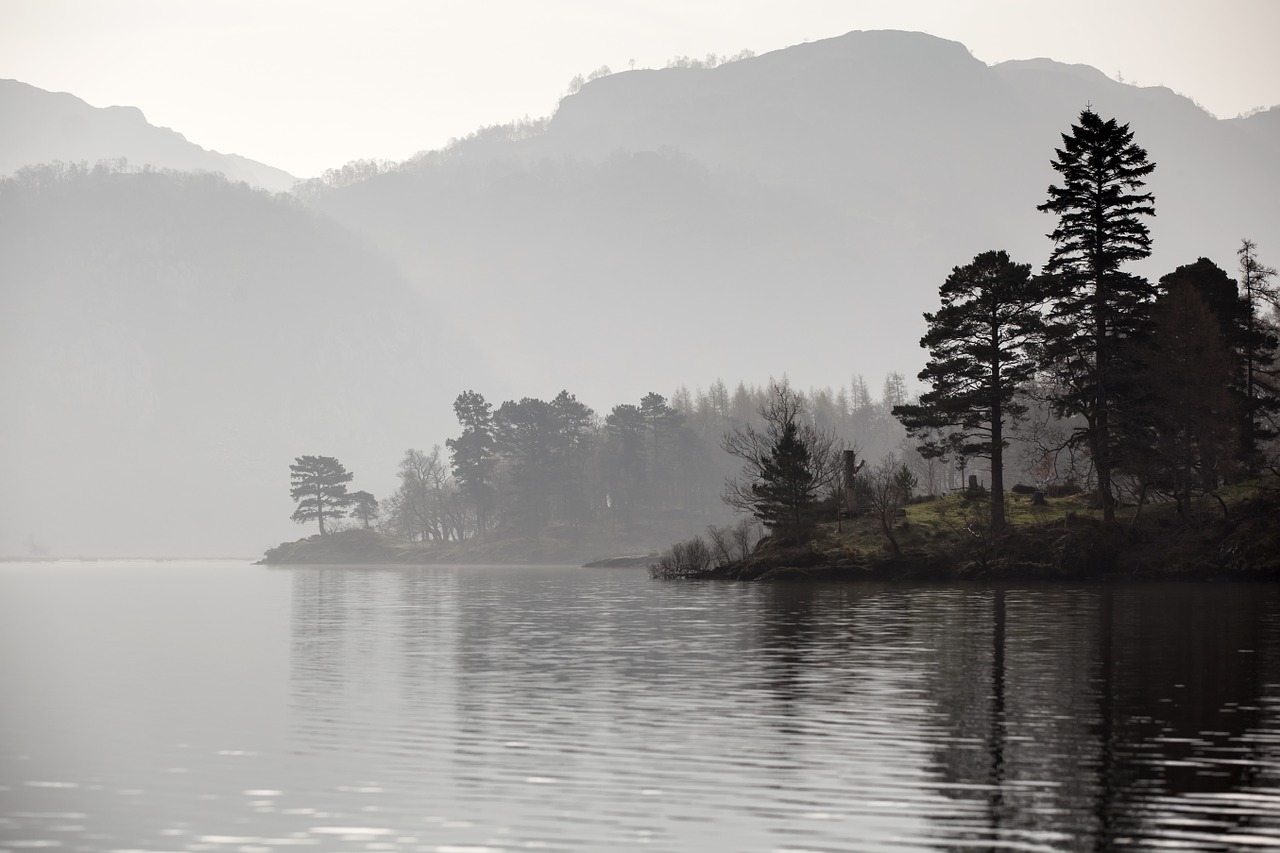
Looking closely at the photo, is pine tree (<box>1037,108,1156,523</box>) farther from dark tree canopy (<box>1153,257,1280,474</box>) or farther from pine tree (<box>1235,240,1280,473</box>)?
pine tree (<box>1235,240,1280,473</box>)

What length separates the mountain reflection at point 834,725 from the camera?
1683 cm

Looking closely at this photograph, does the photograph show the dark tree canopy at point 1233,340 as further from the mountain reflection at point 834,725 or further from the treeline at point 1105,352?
the mountain reflection at point 834,725

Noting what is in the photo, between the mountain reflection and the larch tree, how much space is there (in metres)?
35.0

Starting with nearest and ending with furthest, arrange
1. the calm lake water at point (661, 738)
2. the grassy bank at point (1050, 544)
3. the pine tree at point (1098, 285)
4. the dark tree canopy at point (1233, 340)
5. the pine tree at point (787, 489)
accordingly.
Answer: the calm lake water at point (661, 738), the grassy bank at point (1050, 544), the pine tree at point (1098, 285), the dark tree canopy at point (1233, 340), the pine tree at point (787, 489)

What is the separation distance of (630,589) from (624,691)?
60608mm

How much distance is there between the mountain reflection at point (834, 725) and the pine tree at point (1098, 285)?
33.2 m

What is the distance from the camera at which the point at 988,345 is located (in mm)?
85812

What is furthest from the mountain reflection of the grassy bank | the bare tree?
the bare tree

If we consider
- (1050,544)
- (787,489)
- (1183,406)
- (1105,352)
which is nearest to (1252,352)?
(1183,406)

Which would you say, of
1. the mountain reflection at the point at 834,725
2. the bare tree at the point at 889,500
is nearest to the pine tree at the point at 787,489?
the bare tree at the point at 889,500

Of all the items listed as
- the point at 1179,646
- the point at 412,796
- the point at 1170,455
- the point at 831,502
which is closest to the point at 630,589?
the point at 831,502

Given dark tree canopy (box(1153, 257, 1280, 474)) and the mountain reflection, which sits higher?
dark tree canopy (box(1153, 257, 1280, 474))

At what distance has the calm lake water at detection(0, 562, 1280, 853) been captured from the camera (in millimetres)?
16500

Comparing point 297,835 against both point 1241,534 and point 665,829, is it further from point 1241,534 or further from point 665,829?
point 1241,534
